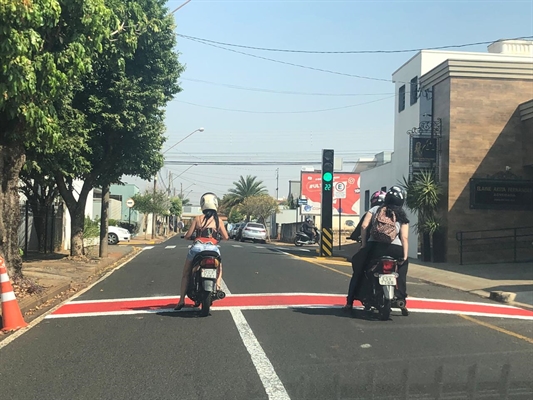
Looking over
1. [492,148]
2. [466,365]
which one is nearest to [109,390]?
[466,365]

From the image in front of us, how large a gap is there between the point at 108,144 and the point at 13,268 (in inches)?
313

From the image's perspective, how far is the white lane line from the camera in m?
5.31

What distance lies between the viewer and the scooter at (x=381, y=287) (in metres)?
8.45

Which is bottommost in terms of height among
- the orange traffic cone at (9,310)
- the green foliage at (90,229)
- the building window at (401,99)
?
the orange traffic cone at (9,310)

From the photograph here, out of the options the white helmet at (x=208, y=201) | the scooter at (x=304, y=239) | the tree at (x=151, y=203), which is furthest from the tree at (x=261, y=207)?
the white helmet at (x=208, y=201)

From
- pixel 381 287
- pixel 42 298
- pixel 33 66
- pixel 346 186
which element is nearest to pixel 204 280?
pixel 381 287

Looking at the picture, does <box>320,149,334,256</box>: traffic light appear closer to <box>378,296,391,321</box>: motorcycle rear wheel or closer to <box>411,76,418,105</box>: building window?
<box>411,76,418,105</box>: building window

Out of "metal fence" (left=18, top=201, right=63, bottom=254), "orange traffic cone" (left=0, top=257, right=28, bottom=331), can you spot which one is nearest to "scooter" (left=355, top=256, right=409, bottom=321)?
"orange traffic cone" (left=0, top=257, right=28, bottom=331)

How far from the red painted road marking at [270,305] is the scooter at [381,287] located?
1144mm

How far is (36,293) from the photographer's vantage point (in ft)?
35.0

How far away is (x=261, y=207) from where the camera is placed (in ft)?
224

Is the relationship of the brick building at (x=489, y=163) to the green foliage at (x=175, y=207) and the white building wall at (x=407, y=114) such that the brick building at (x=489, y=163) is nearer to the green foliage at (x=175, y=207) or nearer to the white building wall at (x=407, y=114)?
the white building wall at (x=407, y=114)

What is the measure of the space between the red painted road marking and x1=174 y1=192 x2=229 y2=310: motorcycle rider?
92 cm

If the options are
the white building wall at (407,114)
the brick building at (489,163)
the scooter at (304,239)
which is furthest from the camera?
the scooter at (304,239)
